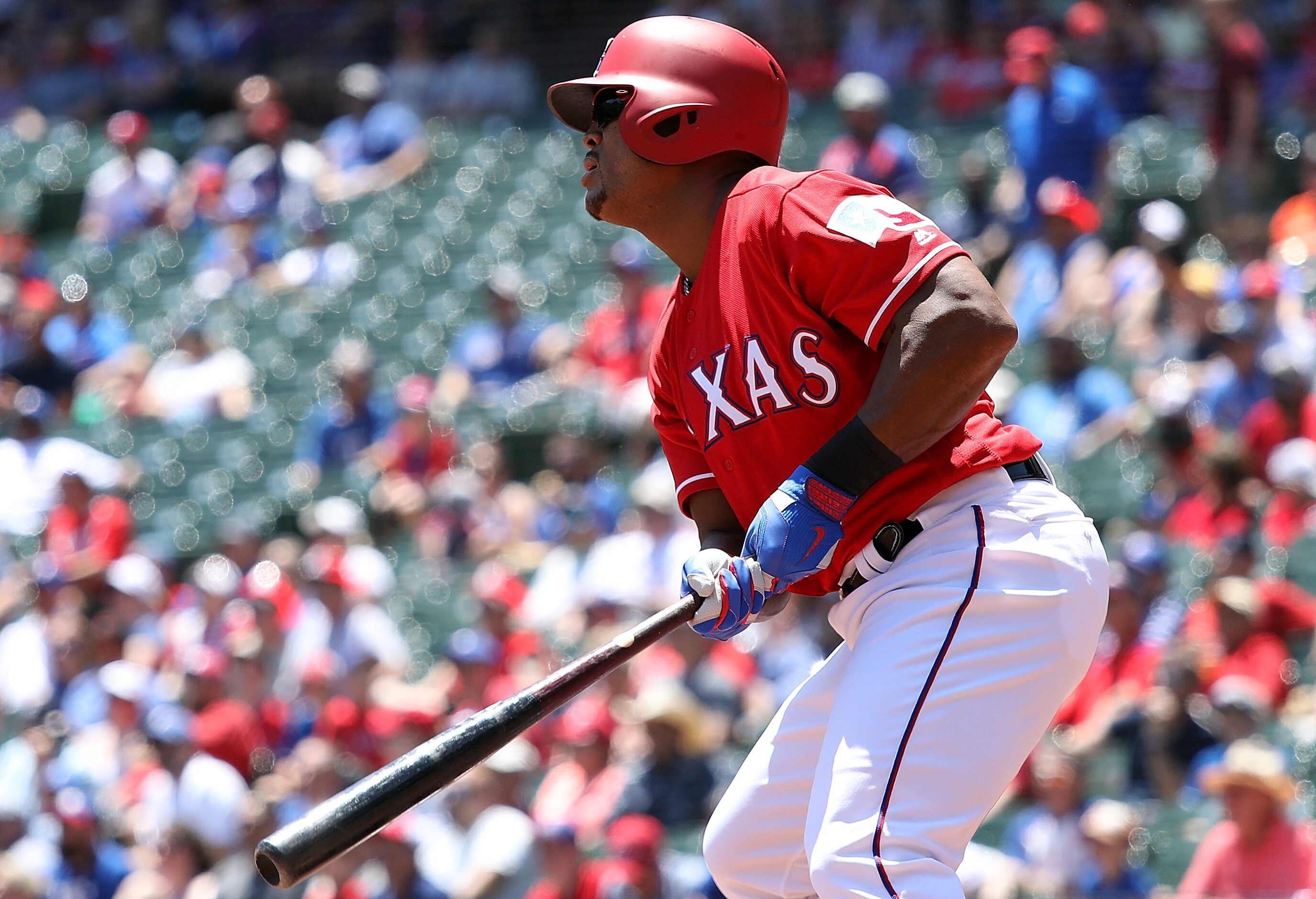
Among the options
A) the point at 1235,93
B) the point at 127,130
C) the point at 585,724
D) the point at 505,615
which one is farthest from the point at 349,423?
the point at 1235,93

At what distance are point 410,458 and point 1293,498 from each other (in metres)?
4.69

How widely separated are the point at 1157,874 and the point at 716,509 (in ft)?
8.75

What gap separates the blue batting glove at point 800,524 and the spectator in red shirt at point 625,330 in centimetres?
588

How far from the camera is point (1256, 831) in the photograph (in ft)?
15.6

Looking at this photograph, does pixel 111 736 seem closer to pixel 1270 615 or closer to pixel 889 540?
pixel 1270 615

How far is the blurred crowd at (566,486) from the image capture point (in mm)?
5609

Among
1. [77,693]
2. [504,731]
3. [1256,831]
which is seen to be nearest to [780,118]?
[504,731]

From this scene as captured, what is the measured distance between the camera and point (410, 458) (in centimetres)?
903

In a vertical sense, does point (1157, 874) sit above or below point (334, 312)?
above

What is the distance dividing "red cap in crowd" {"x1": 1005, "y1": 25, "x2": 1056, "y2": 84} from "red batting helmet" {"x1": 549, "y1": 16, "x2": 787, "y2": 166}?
5.84m

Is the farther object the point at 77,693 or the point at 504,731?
the point at 77,693

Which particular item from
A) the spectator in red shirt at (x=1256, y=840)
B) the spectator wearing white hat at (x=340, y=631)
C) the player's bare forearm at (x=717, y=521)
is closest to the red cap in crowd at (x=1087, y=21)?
the spectator wearing white hat at (x=340, y=631)

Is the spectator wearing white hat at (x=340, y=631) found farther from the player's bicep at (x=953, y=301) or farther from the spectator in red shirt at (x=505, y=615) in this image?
the player's bicep at (x=953, y=301)

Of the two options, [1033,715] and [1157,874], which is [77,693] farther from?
[1033,715]
